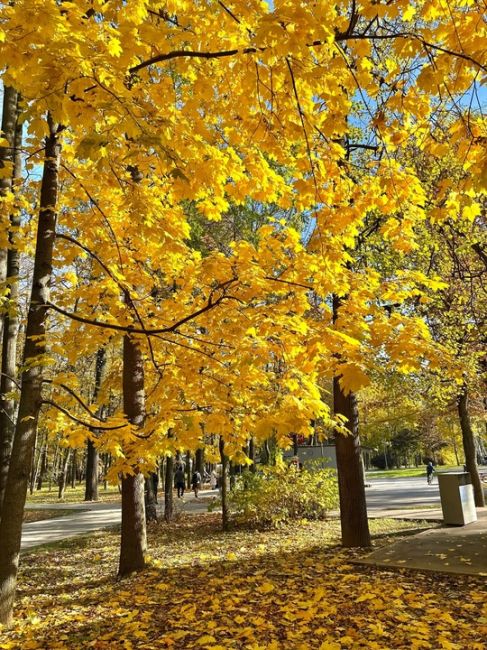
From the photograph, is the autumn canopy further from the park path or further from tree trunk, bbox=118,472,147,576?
the park path

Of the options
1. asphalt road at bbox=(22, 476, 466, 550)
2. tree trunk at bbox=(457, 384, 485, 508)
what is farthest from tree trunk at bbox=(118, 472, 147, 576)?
tree trunk at bbox=(457, 384, 485, 508)

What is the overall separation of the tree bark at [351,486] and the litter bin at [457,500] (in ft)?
6.71

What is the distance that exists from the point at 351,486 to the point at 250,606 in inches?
135

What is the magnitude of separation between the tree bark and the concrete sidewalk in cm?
65

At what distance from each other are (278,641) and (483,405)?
15.1 meters

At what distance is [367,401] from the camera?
26.7 meters

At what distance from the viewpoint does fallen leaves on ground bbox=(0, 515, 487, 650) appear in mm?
3889

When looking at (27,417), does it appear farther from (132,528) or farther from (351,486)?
(351,486)

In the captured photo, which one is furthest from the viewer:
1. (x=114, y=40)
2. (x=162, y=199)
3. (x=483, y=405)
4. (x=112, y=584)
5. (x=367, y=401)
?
(x=367, y=401)

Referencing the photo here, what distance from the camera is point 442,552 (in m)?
6.53

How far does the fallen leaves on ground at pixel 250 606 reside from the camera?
389cm

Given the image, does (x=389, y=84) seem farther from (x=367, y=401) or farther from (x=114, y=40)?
(x=367, y=401)

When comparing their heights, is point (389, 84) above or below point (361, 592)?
above

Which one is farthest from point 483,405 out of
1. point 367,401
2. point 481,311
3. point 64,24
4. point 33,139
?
point 64,24
